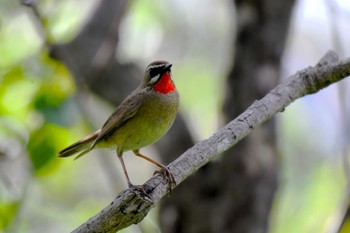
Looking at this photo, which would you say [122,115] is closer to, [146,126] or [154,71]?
[146,126]

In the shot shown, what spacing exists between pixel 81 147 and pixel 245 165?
1.61m

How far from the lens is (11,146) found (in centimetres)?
495

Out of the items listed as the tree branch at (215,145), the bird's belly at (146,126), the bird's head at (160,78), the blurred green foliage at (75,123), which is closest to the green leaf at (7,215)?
the blurred green foliage at (75,123)

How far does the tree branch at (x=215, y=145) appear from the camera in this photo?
298cm

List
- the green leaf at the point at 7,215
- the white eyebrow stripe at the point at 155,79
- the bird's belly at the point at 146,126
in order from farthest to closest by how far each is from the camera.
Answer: the white eyebrow stripe at the point at 155,79 < the green leaf at the point at 7,215 < the bird's belly at the point at 146,126

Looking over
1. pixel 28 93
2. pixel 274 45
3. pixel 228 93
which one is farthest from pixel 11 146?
pixel 274 45

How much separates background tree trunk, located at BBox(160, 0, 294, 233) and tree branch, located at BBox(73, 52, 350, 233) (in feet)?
5.95

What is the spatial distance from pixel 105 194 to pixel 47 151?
5115 mm

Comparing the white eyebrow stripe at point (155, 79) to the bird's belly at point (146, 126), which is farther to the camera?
the white eyebrow stripe at point (155, 79)

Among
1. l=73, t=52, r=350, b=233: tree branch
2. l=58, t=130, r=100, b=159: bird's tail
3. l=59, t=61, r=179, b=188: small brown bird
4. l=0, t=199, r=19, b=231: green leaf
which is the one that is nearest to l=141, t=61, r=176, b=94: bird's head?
l=59, t=61, r=179, b=188: small brown bird

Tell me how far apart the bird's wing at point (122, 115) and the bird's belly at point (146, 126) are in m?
0.03

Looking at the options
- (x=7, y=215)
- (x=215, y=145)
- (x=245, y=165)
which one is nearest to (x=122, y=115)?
(x=7, y=215)

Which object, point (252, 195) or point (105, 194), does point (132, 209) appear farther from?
point (105, 194)

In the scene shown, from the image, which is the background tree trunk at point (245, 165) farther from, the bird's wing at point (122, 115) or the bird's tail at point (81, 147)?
the bird's wing at point (122, 115)
